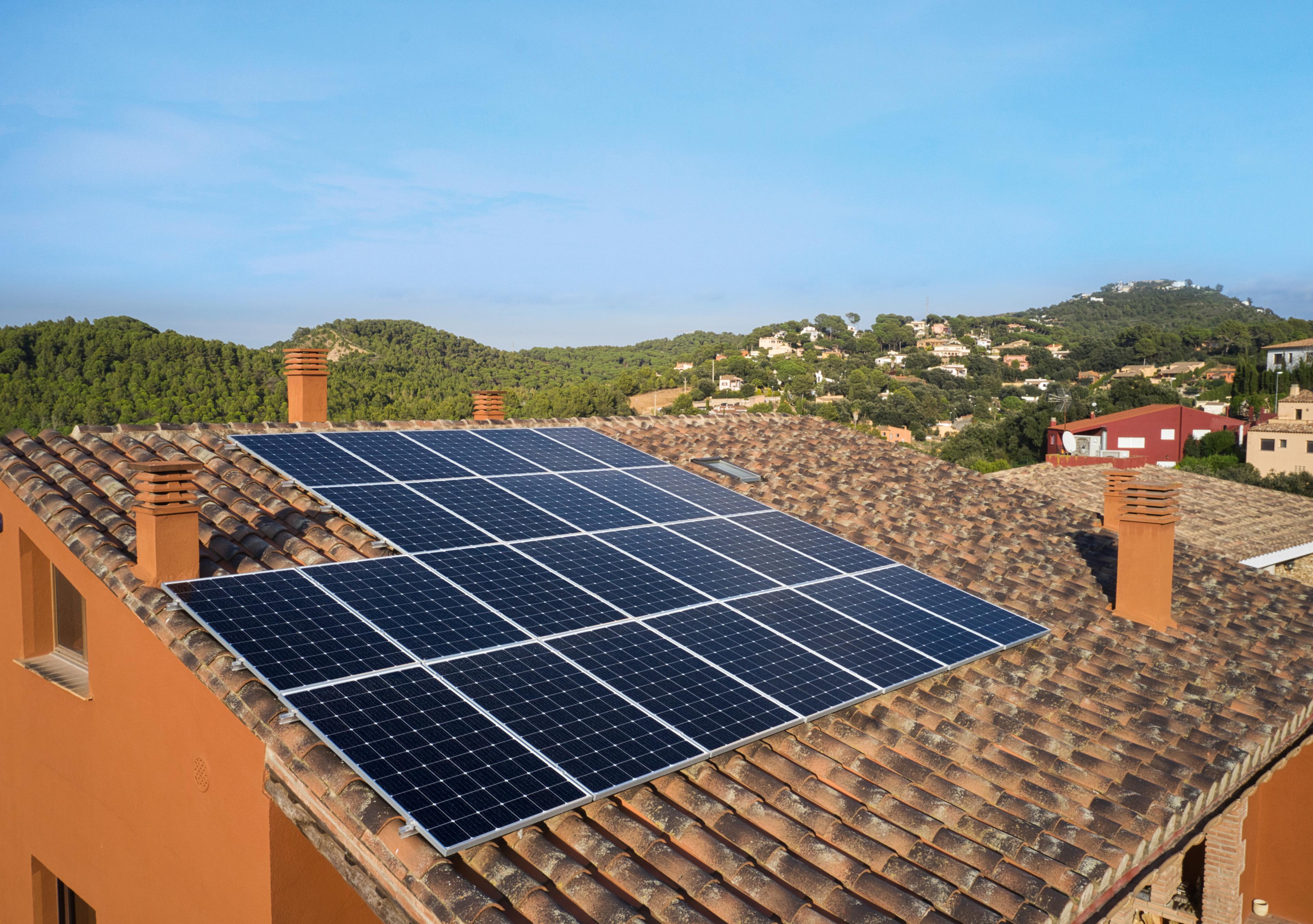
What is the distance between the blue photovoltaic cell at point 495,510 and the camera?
953cm

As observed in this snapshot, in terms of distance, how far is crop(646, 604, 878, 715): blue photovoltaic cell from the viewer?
23.4 ft

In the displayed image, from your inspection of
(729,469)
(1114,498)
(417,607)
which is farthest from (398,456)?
(1114,498)

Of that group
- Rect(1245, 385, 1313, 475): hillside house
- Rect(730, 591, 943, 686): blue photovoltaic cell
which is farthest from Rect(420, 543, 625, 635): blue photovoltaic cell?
Rect(1245, 385, 1313, 475): hillside house

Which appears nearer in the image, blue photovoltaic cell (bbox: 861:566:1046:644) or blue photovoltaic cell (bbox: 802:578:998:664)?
blue photovoltaic cell (bbox: 802:578:998:664)

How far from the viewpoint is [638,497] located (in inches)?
470

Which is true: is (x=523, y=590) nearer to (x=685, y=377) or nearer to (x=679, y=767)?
(x=679, y=767)

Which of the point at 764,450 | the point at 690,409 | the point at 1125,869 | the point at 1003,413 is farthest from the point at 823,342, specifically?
the point at 1125,869

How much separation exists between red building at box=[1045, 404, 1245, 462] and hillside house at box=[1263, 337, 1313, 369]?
39.2 metres

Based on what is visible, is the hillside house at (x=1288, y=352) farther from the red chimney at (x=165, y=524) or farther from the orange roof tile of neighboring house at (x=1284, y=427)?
the red chimney at (x=165, y=524)

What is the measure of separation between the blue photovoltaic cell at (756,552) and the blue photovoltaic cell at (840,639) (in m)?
0.72

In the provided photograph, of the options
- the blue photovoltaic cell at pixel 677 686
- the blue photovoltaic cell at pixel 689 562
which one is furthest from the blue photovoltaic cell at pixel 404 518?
the blue photovoltaic cell at pixel 677 686

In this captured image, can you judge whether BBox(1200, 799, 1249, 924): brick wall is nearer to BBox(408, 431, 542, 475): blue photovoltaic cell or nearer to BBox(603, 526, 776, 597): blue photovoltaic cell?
BBox(603, 526, 776, 597): blue photovoltaic cell

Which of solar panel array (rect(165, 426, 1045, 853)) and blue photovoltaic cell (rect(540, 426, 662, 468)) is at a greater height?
blue photovoltaic cell (rect(540, 426, 662, 468))

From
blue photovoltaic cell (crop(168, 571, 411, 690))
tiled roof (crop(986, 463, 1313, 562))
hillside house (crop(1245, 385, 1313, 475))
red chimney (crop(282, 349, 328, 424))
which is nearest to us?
blue photovoltaic cell (crop(168, 571, 411, 690))
